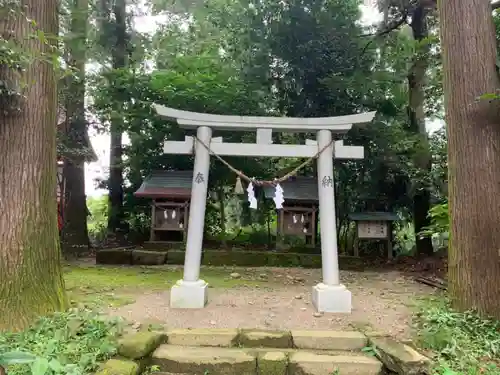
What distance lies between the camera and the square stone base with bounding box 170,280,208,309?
5.12m

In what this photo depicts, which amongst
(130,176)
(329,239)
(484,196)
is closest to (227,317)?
(329,239)

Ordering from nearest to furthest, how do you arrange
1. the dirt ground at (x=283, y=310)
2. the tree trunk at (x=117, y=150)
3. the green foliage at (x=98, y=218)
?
1. the dirt ground at (x=283, y=310)
2. the tree trunk at (x=117, y=150)
3. the green foliage at (x=98, y=218)

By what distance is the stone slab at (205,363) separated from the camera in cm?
352

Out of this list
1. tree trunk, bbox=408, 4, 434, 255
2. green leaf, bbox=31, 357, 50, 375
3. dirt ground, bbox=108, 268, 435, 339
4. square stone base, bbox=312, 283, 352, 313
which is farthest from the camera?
tree trunk, bbox=408, 4, 434, 255

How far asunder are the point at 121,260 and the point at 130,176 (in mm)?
2949

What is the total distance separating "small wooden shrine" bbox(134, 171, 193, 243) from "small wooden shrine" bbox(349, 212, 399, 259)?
4.23 metres

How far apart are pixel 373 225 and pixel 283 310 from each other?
501cm

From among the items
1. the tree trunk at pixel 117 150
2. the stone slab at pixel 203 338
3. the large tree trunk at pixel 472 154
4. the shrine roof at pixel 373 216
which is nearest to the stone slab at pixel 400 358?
the large tree trunk at pixel 472 154

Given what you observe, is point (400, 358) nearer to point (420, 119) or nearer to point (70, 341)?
point (70, 341)

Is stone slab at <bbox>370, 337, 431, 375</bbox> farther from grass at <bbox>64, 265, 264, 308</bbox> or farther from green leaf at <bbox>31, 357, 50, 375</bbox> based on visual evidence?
grass at <bbox>64, 265, 264, 308</bbox>

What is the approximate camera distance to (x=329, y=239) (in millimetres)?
5395

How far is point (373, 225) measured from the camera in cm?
931

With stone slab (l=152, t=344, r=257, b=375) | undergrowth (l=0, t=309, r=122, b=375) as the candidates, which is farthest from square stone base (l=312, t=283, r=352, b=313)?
undergrowth (l=0, t=309, r=122, b=375)

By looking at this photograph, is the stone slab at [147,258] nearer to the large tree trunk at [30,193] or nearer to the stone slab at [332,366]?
the large tree trunk at [30,193]
